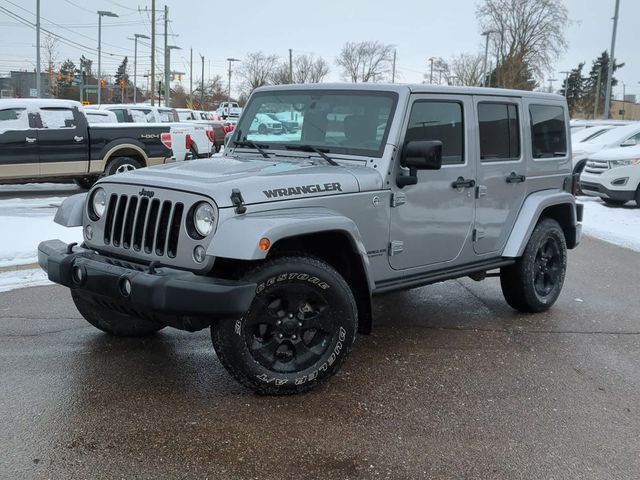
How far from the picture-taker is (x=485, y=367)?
484 cm

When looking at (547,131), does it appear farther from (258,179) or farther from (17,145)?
(17,145)

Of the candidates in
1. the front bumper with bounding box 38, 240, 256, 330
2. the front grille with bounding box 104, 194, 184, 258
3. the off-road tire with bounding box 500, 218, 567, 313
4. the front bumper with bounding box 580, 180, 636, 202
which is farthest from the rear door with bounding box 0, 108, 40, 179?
the front bumper with bounding box 580, 180, 636, 202

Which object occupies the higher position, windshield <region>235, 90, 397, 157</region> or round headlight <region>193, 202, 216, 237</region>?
windshield <region>235, 90, 397, 157</region>

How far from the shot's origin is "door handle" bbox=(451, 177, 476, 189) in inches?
202

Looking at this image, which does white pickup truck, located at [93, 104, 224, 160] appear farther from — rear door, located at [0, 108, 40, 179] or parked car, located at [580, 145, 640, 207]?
parked car, located at [580, 145, 640, 207]

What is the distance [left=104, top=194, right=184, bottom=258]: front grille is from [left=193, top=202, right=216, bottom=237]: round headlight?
0.34ft

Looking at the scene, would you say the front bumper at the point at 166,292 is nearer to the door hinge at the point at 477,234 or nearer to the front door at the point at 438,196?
the front door at the point at 438,196

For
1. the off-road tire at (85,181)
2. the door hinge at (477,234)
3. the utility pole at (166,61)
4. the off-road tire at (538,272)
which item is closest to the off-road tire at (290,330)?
the door hinge at (477,234)

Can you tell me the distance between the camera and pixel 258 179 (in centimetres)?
406

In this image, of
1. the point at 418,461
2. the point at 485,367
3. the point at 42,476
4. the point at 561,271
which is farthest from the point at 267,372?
the point at 561,271

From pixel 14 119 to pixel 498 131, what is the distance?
35.4ft

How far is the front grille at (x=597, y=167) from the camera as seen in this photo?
47.5ft

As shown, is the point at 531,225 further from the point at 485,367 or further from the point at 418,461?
the point at 418,461

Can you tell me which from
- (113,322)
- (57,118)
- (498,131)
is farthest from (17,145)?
(498,131)
